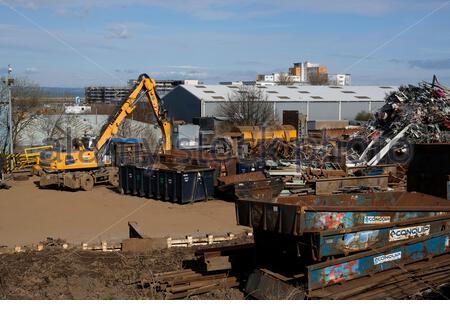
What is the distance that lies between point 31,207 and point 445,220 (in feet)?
55.8

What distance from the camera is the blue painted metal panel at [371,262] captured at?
28.3 ft

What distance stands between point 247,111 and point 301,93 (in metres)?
14.9

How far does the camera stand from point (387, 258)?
943 centimetres

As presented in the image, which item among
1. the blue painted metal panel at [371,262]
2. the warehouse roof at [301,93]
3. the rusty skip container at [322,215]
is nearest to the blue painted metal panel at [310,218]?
the rusty skip container at [322,215]

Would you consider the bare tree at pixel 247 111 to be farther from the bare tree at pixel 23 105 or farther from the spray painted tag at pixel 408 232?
the spray painted tag at pixel 408 232

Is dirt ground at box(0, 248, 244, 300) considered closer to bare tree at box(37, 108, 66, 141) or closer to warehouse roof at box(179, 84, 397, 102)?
bare tree at box(37, 108, 66, 141)

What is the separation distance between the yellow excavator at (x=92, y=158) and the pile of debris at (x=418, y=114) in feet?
40.2

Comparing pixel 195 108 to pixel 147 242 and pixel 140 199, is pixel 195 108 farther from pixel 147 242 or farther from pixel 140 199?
pixel 147 242

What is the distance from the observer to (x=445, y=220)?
1047cm

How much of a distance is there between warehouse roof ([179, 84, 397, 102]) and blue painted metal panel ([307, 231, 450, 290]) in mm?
45537

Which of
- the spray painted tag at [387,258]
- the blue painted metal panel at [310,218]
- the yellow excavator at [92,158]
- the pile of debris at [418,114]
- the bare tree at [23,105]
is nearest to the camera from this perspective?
the blue painted metal panel at [310,218]

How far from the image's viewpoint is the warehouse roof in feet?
187

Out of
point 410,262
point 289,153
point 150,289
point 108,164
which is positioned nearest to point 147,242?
point 150,289

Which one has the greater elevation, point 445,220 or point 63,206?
point 445,220
